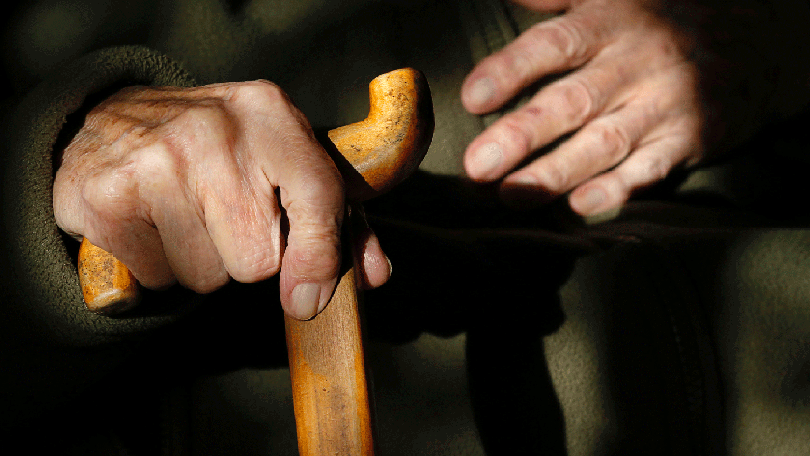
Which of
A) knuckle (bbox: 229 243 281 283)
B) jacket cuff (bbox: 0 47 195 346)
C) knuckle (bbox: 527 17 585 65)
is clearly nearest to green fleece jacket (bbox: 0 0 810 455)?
jacket cuff (bbox: 0 47 195 346)

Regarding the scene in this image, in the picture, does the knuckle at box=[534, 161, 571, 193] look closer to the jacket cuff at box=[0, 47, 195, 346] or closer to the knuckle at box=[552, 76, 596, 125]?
the knuckle at box=[552, 76, 596, 125]

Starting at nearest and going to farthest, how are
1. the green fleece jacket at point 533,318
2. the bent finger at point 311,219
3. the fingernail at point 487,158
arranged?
the bent finger at point 311,219, the green fleece jacket at point 533,318, the fingernail at point 487,158

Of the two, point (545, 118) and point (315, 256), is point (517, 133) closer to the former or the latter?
point (545, 118)

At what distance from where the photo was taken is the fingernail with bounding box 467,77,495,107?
637 millimetres

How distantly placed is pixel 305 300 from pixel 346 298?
0.09 feet

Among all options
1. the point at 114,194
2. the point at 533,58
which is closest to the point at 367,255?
the point at 114,194

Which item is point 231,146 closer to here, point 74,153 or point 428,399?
point 74,153

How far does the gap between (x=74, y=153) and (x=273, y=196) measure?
16 cm

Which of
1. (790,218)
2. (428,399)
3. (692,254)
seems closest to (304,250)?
(428,399)

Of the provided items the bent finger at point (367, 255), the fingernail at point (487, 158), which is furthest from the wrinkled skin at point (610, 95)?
the bent finger at point (367, 255)

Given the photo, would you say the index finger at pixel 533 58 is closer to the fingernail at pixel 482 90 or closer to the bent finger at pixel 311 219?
the fingernail at pixel 482 90

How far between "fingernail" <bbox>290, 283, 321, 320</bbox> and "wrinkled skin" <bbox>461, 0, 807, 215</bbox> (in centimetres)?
38

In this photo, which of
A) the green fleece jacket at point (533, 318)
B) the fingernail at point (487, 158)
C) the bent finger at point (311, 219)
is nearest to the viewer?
the bent finger at point (311, 219)

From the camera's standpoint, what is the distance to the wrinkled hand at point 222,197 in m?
0.28
